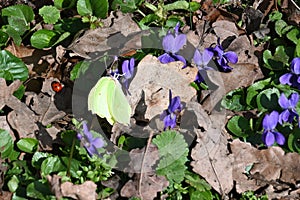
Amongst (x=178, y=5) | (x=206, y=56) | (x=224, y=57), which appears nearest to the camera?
(x=206, y=56)

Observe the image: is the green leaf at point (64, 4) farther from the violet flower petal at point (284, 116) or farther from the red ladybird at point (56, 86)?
the violet flower petal at point (284, 116)

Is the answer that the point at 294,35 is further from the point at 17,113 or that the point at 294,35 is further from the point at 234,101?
the point at 17,113

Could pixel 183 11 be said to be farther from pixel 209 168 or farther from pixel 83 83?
pixel 209 168

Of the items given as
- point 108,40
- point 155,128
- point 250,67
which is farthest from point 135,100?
point 250,67

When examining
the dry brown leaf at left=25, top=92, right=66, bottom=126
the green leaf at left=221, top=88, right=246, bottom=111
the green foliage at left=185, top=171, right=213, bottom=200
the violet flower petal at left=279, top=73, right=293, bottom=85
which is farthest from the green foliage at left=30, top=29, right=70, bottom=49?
the violet flower petal at left=279, top=73, right=293, bottom=85

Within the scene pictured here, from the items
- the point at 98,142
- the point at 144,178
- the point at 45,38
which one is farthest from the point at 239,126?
the point at 45,38

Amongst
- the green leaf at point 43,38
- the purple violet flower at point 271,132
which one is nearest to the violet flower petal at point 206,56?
the purple violet flower at point 271,132
